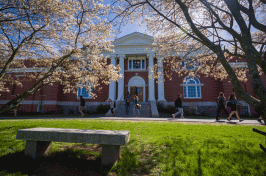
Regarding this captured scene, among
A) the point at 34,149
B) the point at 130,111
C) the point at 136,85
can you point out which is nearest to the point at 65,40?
the point at 34,149

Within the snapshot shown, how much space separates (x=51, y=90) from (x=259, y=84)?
22620 mm

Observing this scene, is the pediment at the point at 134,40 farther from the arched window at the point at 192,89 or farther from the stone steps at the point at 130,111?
the stone steps at the point at 130,111

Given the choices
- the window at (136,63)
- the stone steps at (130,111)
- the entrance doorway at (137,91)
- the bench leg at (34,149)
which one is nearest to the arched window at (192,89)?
the entrance doorway at (137,91)

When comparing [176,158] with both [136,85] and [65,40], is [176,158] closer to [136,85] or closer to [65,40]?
[65,40]

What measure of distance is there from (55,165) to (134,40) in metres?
19.6

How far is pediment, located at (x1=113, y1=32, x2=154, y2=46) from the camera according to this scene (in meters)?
19.6

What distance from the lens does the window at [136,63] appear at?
68.5ft

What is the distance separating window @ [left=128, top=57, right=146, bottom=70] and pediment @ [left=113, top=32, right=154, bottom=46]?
2.40 m

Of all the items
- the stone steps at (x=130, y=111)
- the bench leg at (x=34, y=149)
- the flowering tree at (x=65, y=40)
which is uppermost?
the flowering tree at (x=65, y=40)

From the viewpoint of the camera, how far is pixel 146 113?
1442 cm

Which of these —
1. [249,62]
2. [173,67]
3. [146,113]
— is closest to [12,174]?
[249,62]

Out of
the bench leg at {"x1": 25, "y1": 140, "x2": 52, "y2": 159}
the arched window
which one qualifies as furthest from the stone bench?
the arched window

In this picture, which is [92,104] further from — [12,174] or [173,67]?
[12,174]

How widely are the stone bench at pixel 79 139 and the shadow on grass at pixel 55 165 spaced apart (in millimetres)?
147
